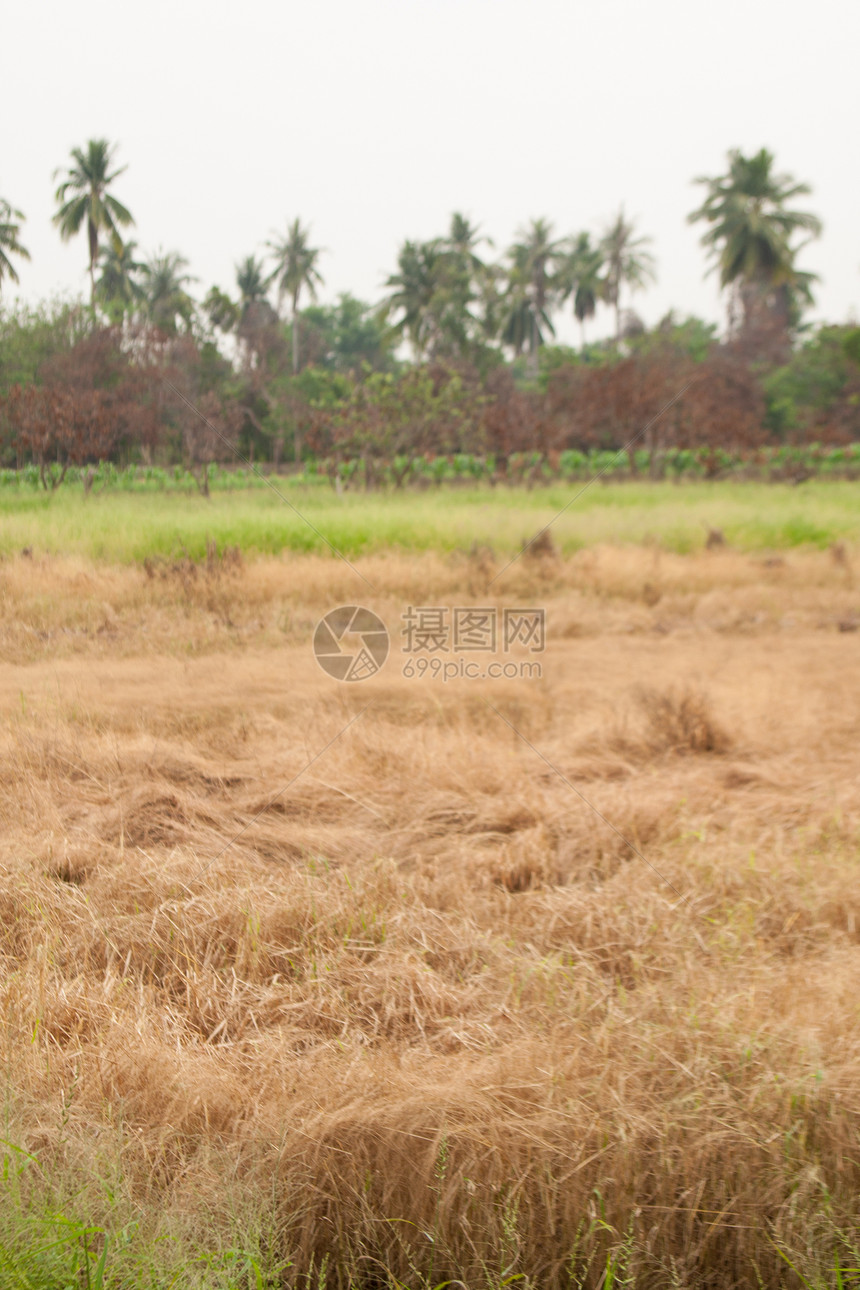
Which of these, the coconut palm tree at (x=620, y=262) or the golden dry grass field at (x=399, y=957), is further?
the coconut palm tree at (x=620, y=262)

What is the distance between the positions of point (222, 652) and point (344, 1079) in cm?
239

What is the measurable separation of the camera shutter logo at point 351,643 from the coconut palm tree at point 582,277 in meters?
2.93

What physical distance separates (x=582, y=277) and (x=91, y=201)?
3.68 metres

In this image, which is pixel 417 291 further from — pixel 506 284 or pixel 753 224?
pixel 753 224

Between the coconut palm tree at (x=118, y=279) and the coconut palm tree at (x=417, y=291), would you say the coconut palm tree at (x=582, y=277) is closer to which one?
the coconut palm tree at (x=417, y=291)

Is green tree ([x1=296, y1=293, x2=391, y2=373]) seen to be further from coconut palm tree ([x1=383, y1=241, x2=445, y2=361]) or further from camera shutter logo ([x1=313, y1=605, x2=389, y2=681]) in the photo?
camera shutter logo ([x1=313, y1=605, x2=389, y2=681])

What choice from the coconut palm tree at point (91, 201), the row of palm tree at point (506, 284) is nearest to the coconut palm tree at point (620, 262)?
the row of palm tree at point (506, 284)

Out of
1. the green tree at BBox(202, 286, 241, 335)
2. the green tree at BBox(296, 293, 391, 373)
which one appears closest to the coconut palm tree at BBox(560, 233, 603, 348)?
the green tree at BBox(296, 293, 391, 373)

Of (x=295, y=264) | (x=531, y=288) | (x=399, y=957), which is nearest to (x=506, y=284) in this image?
(x=531, y=288)

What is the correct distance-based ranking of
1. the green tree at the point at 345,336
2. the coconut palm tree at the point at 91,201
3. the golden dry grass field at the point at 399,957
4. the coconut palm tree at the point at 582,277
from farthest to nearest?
the coconut palm tree at the point at 582,277 → the green tree at the point at 345,336 → the coconut palm tree at the point at 91,201 → the golden dry grass field at the point at 399,957

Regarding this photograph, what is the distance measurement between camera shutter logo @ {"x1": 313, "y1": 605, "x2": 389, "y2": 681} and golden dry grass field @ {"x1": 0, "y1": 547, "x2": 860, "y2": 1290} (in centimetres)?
10

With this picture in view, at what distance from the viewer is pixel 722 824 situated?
3324 mm

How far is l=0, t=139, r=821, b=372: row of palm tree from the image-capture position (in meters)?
3.95

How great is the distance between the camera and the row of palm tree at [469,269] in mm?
3945
